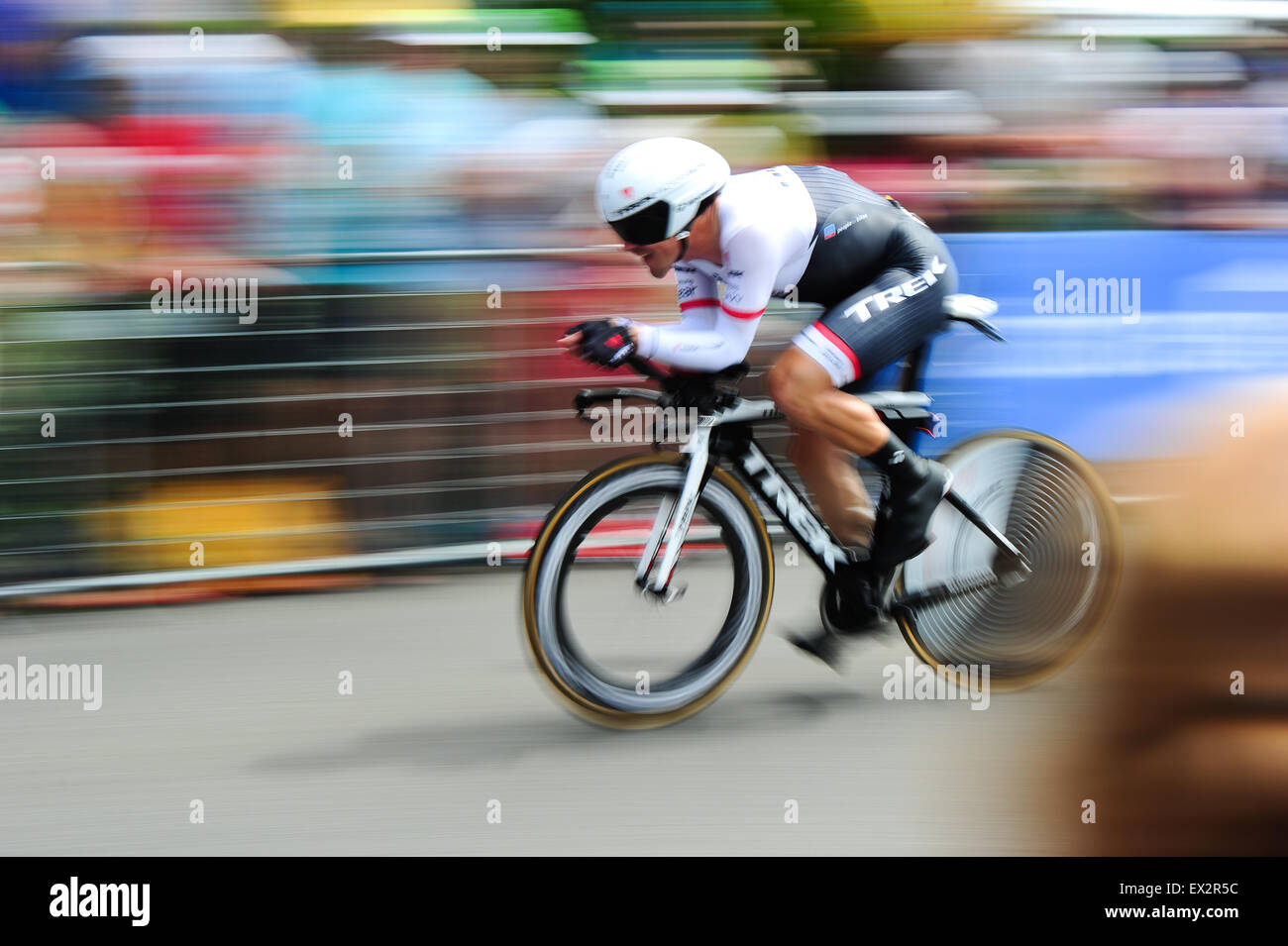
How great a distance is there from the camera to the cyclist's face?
4.24m

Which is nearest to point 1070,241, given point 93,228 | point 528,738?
A: point 528,738

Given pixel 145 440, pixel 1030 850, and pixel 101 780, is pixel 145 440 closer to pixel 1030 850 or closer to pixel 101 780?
pixel 101 780

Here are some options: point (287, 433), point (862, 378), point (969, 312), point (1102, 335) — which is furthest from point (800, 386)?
point (1102, 335)

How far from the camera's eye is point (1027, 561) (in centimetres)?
475

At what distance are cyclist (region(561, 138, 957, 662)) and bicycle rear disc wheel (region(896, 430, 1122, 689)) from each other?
330 millimetres

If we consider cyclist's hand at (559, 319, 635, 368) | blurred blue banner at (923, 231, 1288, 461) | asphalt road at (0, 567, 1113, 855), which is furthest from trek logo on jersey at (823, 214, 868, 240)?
blurred blue banner at (923, 231, 1288, 461)

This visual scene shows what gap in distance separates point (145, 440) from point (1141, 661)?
5.17m

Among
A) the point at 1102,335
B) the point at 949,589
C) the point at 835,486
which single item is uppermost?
the point at 1102,335

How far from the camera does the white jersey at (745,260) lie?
13.7ft

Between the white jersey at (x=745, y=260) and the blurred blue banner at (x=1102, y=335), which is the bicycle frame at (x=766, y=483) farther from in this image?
the blurred blue banner at (x=1102, y=335)

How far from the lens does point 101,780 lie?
4250 mm

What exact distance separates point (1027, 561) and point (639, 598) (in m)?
1.36

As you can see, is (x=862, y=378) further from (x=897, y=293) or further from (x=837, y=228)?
(x=837, y=228)

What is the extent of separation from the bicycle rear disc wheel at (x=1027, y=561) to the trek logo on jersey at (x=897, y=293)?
591 mm
